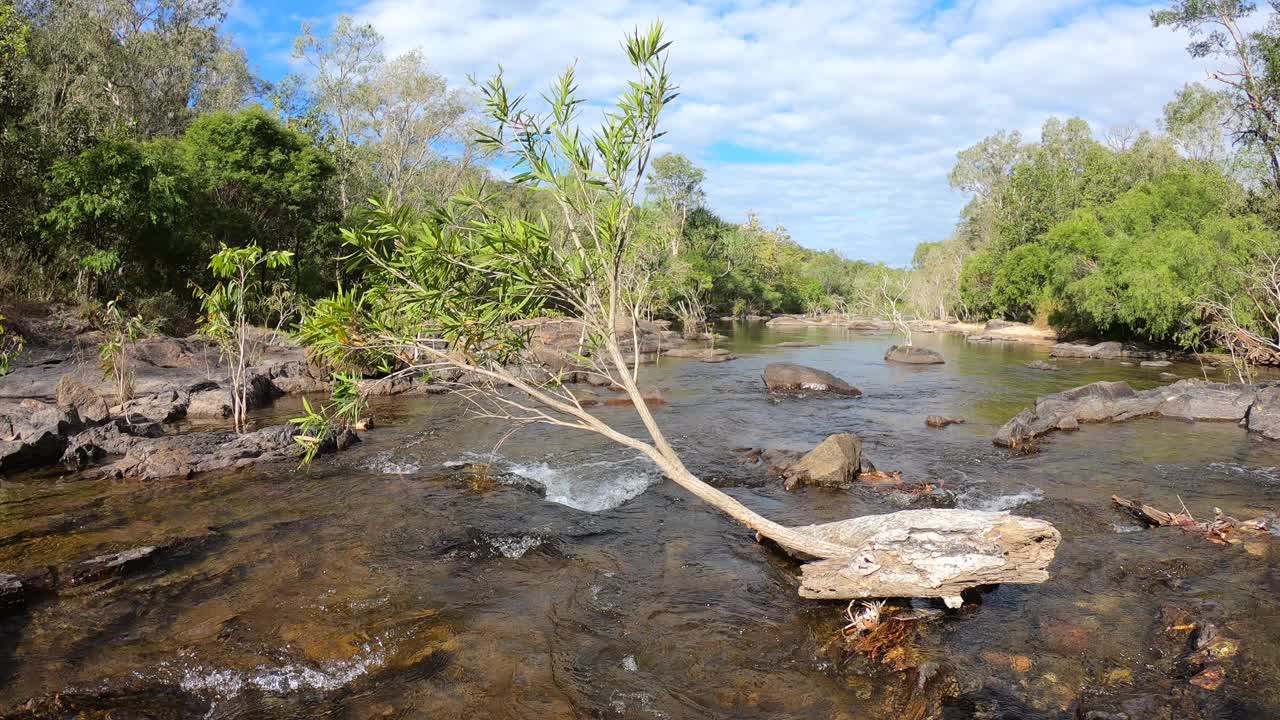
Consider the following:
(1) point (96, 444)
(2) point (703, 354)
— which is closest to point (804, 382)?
(2) point (703, 354)

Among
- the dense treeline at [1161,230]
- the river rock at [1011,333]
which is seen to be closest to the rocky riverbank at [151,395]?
the dense treeline at [1161,230]

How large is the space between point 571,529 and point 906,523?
19.4 feet

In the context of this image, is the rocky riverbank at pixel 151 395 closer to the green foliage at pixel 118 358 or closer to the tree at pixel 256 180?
the green foliage at pixel 118 358

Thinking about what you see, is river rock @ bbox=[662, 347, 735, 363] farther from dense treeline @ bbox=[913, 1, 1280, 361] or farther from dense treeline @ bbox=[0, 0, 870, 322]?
dense treeline @ bbox=[913, 1, 1280, 361]

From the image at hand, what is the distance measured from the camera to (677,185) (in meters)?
73.0

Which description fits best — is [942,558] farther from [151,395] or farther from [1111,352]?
[1111,352]

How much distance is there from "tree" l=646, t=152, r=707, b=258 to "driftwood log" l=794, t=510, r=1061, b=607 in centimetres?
6334

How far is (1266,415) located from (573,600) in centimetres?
1984

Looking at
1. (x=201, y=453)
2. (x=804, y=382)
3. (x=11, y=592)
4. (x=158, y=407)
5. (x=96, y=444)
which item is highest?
(x=158, y=407)

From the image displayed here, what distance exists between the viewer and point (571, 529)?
1232cm

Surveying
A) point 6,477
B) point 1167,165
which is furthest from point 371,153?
point 1167,165

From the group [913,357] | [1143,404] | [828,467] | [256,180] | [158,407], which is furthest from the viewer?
[913,357]

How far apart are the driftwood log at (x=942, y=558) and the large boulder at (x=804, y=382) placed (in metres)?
19.7

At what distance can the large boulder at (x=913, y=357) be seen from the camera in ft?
123
